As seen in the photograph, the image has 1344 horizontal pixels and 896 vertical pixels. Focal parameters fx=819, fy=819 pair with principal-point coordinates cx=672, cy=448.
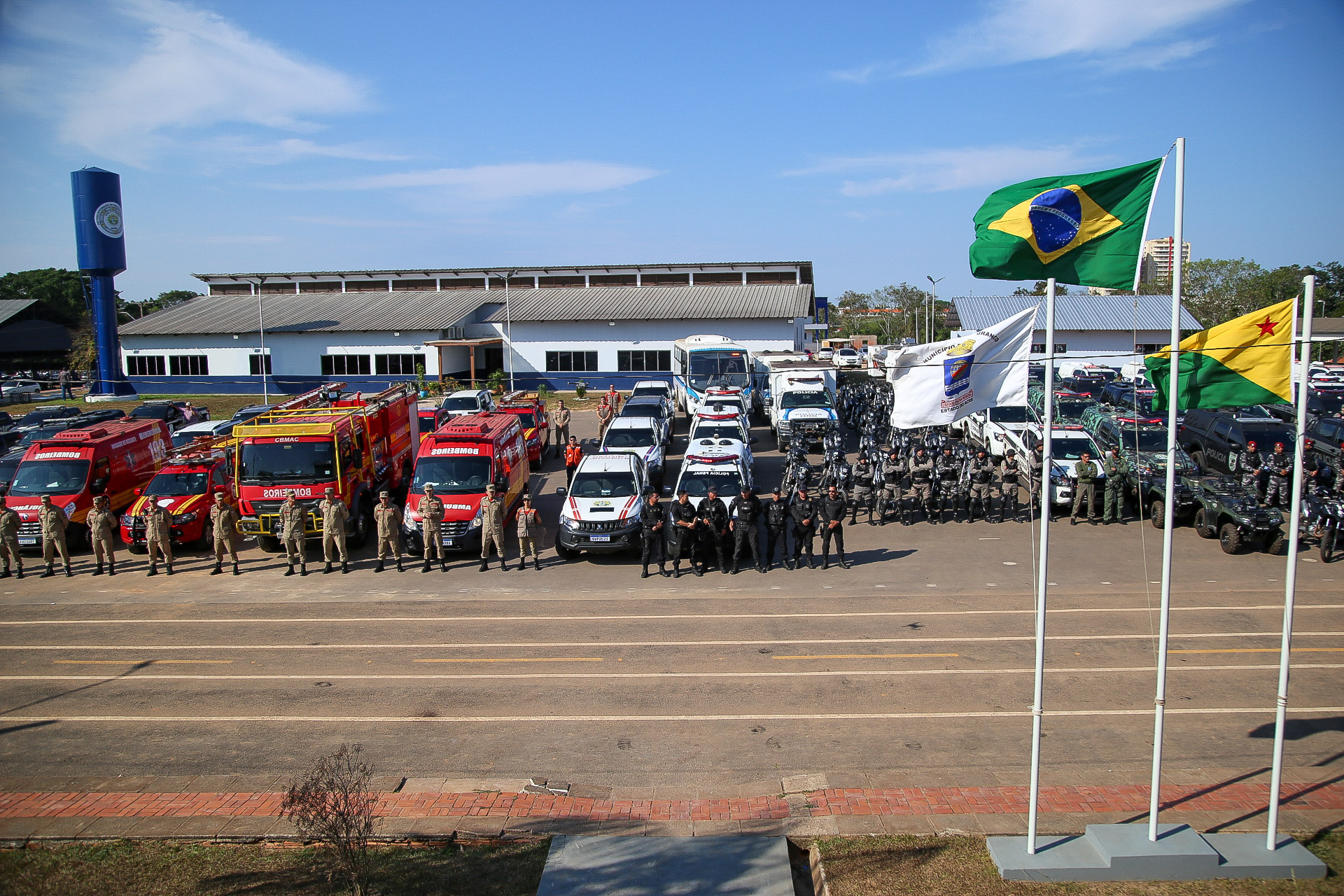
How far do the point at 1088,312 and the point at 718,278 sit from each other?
88.2 ft

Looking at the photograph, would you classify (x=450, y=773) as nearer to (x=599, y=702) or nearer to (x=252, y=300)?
(x=599, y=702)

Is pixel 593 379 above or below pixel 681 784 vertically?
above

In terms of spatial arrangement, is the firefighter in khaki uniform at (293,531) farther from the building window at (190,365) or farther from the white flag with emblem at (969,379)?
the building window at (190,365)

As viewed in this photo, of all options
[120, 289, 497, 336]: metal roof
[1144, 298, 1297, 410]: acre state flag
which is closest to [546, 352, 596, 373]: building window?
[120, 289, 497, 336]: metal roof

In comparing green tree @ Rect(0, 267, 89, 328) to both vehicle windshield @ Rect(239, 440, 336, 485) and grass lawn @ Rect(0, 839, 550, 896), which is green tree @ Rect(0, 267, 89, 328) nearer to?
vehicle windshield @ Rect(239, 440, 336, 485)

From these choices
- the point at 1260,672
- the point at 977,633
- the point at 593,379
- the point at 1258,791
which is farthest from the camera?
the point at 593,379

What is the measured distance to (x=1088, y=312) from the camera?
59.3 metres

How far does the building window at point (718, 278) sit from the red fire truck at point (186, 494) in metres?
45.3

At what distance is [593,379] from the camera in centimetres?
5066

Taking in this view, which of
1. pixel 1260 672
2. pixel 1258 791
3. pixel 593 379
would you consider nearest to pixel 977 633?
pixel 1260 672

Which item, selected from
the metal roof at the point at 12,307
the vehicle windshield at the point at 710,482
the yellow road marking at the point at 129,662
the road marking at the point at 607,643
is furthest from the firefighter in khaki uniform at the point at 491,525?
the metal roof at the point at 12,307

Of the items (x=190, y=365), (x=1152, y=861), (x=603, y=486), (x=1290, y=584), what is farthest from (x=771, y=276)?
(x=1152, y=861)

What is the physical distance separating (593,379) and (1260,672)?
42730 millimetres

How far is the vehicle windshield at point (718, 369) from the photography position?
33469mm
